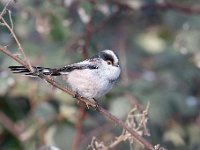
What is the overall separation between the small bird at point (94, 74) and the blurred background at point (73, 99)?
2.24 feet

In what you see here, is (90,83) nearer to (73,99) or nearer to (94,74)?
(94,74)

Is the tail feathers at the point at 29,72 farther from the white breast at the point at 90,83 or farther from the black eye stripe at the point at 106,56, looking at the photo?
the black eye stripe at the point at 106,56

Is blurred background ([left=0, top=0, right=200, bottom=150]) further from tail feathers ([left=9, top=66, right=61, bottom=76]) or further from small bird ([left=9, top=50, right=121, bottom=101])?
tail feathers ([left=9, top=66, right=61, bottom=76])

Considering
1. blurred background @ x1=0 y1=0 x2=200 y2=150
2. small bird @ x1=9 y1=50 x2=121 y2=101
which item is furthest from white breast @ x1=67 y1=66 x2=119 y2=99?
blurred background @ x1=0 y1=0 x2=200 y2=150

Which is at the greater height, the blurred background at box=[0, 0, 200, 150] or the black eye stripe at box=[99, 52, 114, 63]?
the blurred background at box=[0, 0, 200, 150]

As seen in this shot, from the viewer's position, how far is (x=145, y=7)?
16.7ft

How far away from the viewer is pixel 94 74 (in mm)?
3400

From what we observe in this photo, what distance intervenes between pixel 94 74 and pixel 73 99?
128cm

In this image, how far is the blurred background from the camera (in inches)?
177

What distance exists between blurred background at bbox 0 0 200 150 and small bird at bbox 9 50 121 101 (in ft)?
2.24

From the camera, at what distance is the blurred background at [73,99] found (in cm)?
450

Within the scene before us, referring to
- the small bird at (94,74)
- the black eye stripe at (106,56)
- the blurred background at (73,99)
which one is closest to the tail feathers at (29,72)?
the small bird at (94,74)

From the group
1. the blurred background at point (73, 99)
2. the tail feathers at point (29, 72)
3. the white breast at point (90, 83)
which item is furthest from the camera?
the blurred background at point (73, 99)

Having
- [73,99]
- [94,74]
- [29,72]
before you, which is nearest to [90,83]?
[94,74]
